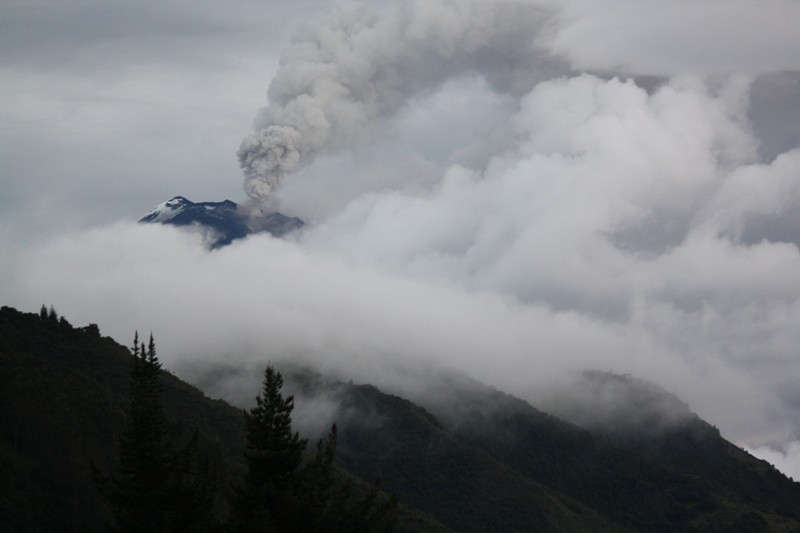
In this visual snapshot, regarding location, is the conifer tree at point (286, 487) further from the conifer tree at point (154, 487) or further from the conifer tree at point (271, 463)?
the conifer tree at point (154, 487)

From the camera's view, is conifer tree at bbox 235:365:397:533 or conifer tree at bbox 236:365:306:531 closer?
conifer tree at bbox 236:365:306:531

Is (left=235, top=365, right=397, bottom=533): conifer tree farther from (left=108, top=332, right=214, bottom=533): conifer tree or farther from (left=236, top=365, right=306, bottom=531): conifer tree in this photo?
(left=108, top=332, right=214, bottom=533): conifer tree

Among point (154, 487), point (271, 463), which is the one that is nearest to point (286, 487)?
point (271, 463)

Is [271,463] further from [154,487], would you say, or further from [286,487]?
[154,487]

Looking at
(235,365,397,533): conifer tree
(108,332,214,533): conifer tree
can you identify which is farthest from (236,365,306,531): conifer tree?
(108,332,214,533): conifer tree

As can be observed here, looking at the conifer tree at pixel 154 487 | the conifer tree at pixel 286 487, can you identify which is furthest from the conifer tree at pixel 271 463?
the conifer tree at pixel 154 487

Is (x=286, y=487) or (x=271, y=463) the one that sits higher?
(x=271, y=463)

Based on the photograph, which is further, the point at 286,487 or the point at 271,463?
the point at 271,463

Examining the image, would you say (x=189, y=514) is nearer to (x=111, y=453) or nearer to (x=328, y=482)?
(x=328, y=482)

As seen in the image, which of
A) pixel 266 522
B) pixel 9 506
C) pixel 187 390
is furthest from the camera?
pixel 187 390

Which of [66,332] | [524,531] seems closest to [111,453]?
[66,332]

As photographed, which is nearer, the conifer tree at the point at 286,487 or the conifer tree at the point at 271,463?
the conifer tree at the point at 271,463
